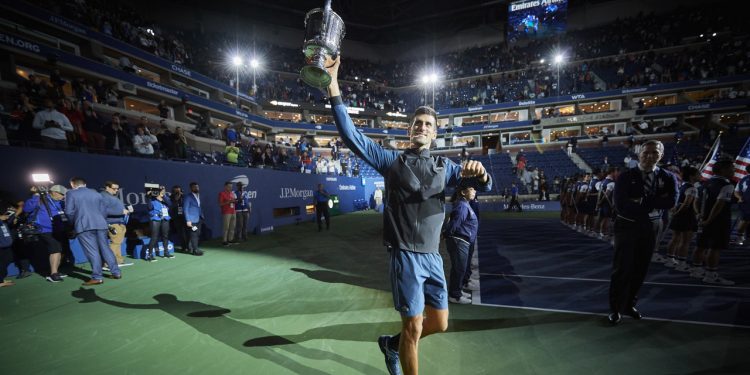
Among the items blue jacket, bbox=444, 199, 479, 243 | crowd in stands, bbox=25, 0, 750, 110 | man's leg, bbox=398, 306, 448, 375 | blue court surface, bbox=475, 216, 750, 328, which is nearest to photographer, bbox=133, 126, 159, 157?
blue jacket, bbox=444, 199, 479, 243

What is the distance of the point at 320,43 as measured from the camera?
1.71 m

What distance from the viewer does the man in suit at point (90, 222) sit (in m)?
5.27

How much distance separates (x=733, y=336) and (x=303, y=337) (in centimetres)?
502

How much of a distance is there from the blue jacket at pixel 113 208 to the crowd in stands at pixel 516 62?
20.7 metres

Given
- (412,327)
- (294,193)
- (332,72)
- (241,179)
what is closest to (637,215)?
(412,327)

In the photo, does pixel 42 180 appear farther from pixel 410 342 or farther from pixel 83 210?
pixel 410 342

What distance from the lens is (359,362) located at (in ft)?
9.57

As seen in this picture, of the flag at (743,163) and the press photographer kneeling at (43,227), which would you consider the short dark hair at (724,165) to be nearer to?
the flag at (743,163)

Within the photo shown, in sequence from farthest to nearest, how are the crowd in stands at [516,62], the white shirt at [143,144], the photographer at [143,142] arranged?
the crowd in stands at [516,62]
the white shirt at [143,144]
the photographer at [143,142]

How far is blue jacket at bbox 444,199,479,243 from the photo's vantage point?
4.41 metres

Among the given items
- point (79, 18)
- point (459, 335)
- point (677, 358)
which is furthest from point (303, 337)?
point (79, 18)

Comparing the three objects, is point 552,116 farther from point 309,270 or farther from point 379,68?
point 309,270

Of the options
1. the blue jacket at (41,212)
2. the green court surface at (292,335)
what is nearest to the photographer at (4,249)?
the green court surface at (292,335)

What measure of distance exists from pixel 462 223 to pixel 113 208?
7.68 m
